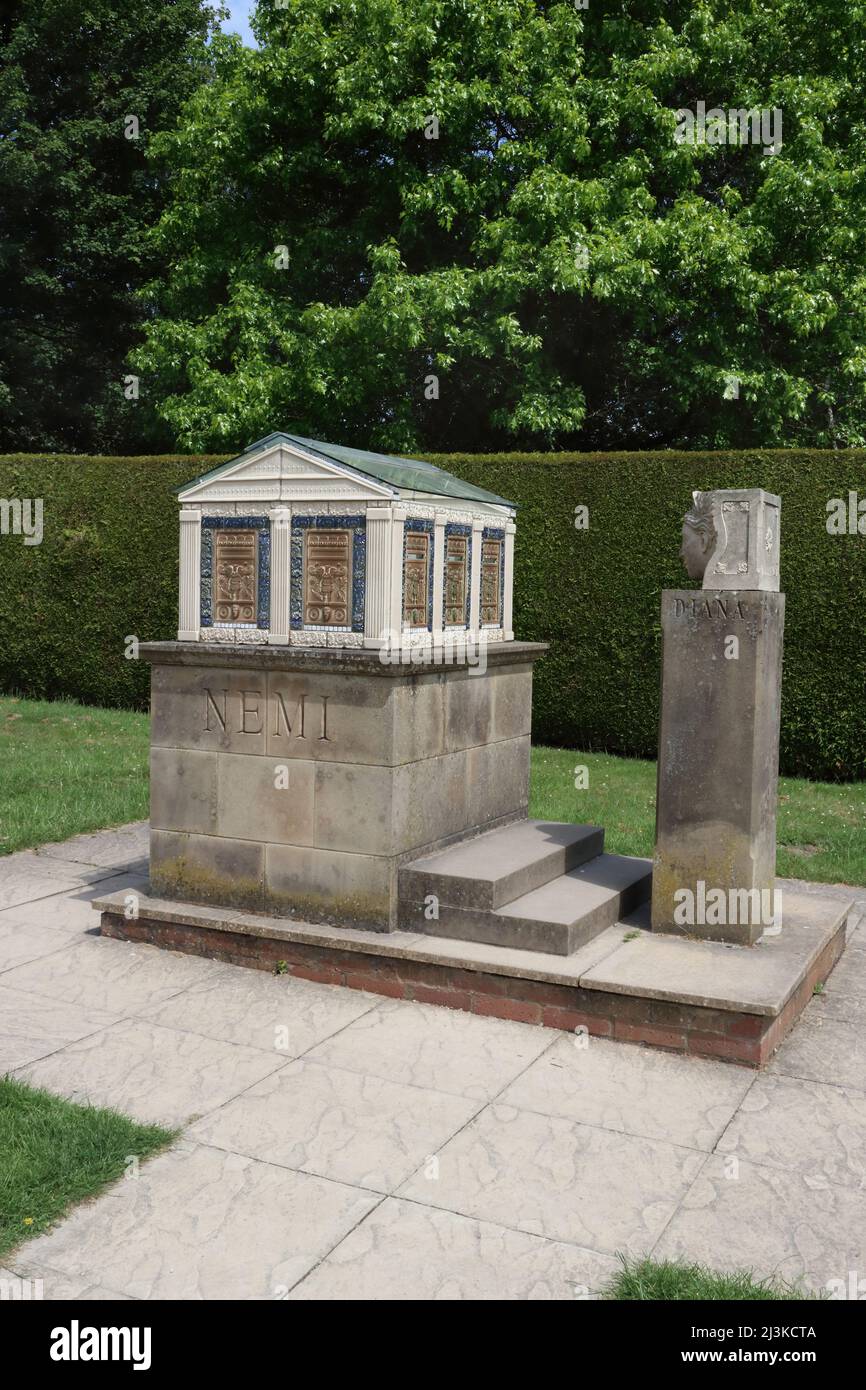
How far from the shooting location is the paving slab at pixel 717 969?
536 centimetres

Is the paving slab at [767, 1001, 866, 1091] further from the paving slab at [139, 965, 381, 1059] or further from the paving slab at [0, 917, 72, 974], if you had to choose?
the paving slab at [0, 917, 72, 974]

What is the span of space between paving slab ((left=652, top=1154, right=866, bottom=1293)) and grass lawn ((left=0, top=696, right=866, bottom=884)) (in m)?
4.57

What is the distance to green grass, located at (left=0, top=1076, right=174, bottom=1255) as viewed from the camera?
153 inches

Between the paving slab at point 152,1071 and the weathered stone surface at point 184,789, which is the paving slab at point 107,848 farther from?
the paving slab at point 152,1071

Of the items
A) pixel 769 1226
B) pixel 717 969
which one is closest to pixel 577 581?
pixel 717 969

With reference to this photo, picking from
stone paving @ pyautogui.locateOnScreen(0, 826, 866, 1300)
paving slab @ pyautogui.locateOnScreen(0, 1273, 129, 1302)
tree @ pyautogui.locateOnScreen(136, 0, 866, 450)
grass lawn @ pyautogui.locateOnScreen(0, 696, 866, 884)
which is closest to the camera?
paving slab @ pyautogui.locateOnScreen(0, 1273, 129, 1302)

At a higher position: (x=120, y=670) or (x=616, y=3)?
→ (x=616, y=3)

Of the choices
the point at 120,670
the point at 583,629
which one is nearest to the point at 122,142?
the point at 120,670

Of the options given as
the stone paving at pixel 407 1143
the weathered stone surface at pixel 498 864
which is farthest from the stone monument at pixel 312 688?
the stone paving at pixel 407 1143

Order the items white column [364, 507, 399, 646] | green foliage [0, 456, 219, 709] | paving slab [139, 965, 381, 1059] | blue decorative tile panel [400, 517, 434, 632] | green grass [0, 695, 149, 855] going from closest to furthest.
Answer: paving slab [139, 965, 381, 1059]
white column [364, 507, 399, 646]
blue decorative tile panel [400, 517, 434, 632]
green grass [0, 695, 149, 855]
green foliage [0, 456, 219, 709]

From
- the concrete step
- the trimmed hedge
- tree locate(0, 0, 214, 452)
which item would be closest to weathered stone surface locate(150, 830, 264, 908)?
the concrete step

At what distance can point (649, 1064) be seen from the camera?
209 inches
